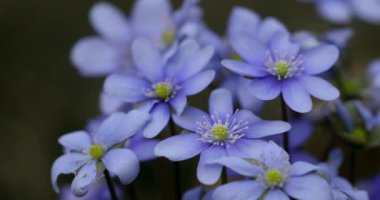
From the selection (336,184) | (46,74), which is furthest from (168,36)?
(46,74)

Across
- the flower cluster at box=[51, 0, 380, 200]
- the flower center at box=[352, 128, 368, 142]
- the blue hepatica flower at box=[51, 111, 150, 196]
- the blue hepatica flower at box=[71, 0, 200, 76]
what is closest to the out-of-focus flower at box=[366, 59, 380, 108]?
the flower cluster at box=[51, 0, 380, 200]

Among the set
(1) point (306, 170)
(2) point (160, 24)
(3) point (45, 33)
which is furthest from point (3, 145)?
(1) point (306, 170)

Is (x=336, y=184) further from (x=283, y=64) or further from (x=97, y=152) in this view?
(x=97, y=152)

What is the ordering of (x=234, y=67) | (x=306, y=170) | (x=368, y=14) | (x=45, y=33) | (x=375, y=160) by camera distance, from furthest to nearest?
(x=45, y=33)
(x=375, y=160)
(x=368, y=14)
(x=234, y=67)
(x=306, y=170)

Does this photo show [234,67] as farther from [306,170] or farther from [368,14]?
[368,14]

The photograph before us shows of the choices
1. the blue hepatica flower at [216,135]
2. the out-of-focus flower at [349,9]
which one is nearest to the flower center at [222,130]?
the blue hepatica flower at [216,135]

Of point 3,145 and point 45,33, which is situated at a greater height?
point 45,33

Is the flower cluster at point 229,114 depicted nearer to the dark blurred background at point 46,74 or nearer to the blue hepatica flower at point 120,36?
the blue hepatica flower at point 120,36
